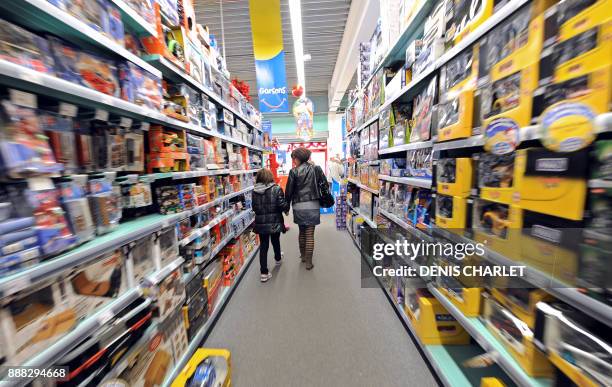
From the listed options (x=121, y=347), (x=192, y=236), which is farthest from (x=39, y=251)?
(x=192, y=236)

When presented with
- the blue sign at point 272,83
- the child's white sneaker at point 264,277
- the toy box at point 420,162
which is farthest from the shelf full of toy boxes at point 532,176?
the blue sign at point 272,83

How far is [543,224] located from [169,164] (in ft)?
6.56

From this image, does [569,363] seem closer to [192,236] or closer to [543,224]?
[543,224]

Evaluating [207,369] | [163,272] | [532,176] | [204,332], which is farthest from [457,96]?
[204,332]

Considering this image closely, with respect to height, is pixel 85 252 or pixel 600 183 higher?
pixel 600 183

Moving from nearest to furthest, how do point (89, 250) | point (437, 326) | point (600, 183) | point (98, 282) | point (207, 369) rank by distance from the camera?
1. point (600, 183)
2. point (89, 250)
3. point (98, 282)
4. point (207, 369)
5. point (437, 326)

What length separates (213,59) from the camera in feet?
7.88

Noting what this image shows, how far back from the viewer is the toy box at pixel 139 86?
47.4 inches

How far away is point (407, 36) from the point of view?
6.21 ft

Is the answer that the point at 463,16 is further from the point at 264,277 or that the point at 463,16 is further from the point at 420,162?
the point at 264,277

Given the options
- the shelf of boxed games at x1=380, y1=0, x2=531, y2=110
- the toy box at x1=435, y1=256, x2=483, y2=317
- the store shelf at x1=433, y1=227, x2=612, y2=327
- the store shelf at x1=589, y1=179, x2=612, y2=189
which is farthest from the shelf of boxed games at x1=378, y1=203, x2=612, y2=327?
the shelf of boxed games at x1=380, y1=0, x2=531, y2=110

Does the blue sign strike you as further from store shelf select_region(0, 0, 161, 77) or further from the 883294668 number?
the 883294668 number

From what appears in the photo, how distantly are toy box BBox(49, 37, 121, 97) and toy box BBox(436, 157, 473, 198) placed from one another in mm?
1915

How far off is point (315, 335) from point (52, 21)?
2528 mm
